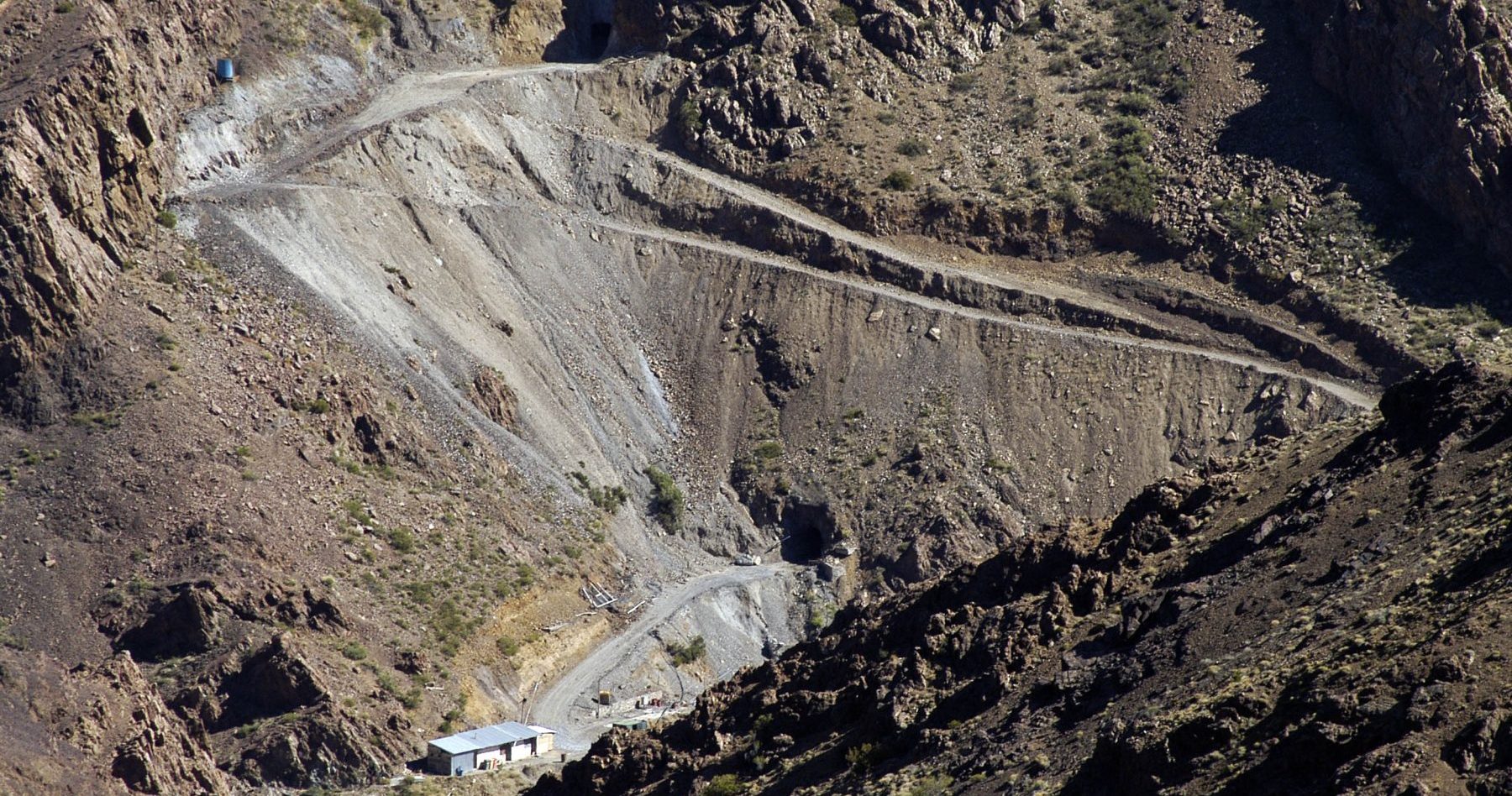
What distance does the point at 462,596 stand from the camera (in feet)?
228

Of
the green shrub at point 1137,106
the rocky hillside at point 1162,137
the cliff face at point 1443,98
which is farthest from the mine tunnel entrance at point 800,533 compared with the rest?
the cliff face at point 1443,98

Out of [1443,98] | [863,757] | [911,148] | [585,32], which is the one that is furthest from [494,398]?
[863,757]

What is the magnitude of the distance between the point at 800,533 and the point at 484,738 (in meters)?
21.6

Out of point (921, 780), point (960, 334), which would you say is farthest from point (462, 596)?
point (921, 780)

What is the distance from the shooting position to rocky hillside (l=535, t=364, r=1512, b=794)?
28641 mm

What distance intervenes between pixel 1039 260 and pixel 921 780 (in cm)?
5408

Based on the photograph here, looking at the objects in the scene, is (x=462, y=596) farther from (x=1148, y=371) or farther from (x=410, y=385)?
(x=1148, y=371)

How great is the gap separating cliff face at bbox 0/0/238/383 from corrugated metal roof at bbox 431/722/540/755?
21.0 meters

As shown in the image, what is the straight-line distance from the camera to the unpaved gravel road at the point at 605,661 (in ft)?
A: 221

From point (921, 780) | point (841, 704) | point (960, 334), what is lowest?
point (921, 780)

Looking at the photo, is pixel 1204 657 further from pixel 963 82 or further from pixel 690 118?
Answer: pixel 963 82

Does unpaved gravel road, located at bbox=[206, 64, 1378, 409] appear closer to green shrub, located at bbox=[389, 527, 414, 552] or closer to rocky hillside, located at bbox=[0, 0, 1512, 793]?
rocky hillside, located at bbox=[0, 0, 1512, 793]

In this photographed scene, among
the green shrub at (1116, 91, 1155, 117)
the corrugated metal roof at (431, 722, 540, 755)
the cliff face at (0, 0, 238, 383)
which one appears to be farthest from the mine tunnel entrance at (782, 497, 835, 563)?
the cliff face at (0, 0, 238, 383)

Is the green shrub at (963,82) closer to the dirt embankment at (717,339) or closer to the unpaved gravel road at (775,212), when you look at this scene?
the unpaved gravel road at (775,212)
